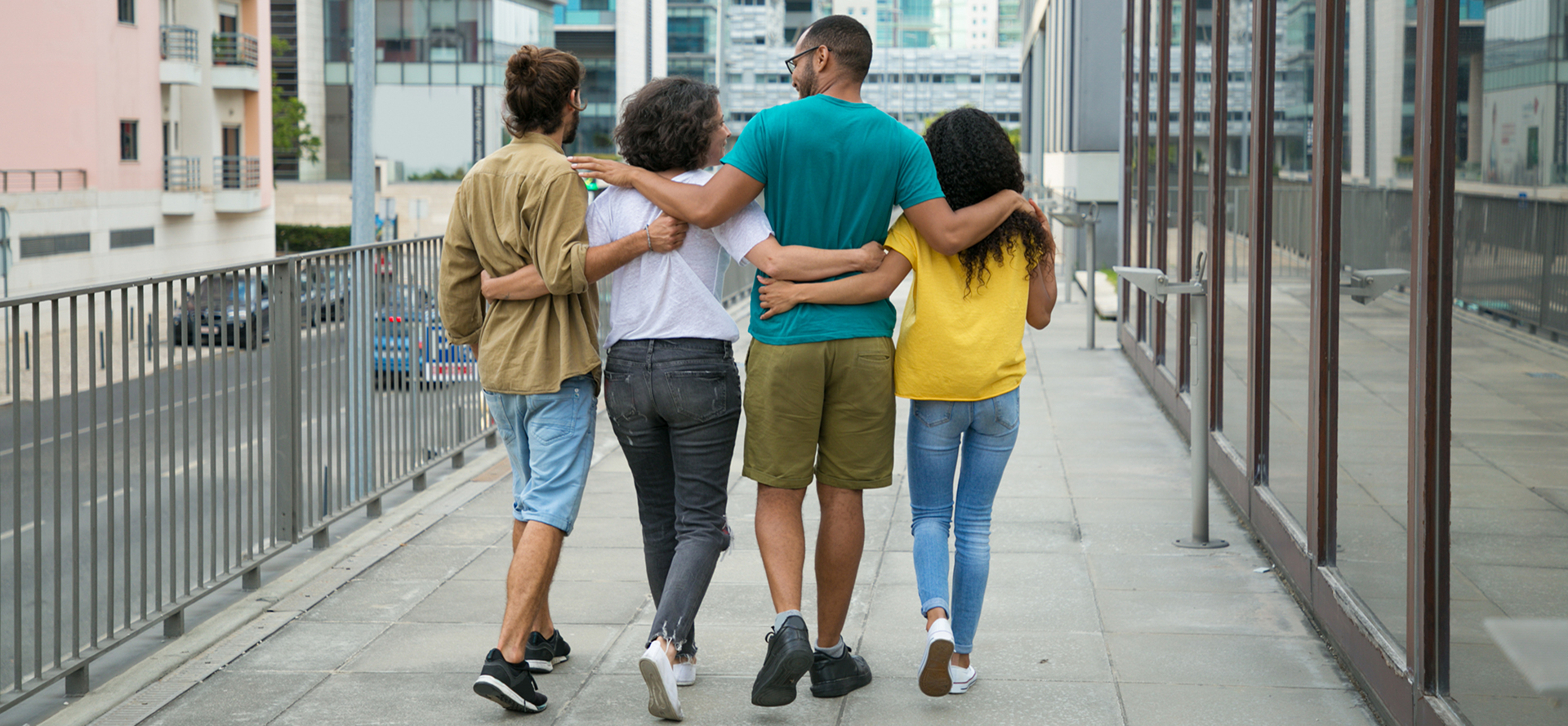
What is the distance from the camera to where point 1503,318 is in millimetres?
3145

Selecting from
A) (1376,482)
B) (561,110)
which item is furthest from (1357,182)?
(561,110)

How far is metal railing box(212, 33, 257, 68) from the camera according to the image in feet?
145

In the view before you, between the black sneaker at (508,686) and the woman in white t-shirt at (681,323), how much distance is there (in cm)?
38

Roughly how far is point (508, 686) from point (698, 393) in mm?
946

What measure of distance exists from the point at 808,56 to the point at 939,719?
6.05 feet

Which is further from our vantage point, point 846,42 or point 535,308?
point 535,308

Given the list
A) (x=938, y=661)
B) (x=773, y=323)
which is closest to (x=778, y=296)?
(x=773, y=323)

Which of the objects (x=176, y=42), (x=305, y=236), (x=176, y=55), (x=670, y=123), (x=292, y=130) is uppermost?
(x=176, y=42)

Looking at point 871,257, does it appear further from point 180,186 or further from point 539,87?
point 180,186

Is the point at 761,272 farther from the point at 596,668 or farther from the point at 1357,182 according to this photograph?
the point at 1357,182

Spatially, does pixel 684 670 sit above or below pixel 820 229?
below

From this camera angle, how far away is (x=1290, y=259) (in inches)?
222

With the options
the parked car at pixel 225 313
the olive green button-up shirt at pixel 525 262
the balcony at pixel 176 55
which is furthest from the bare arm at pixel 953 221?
the balcony at pixel 176 55

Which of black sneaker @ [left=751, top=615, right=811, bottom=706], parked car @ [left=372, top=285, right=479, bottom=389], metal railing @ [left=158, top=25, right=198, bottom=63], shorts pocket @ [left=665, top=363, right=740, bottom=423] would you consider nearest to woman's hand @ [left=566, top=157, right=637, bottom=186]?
shorts pocket @ [left=665, top=363, right=740, bottom=423]
